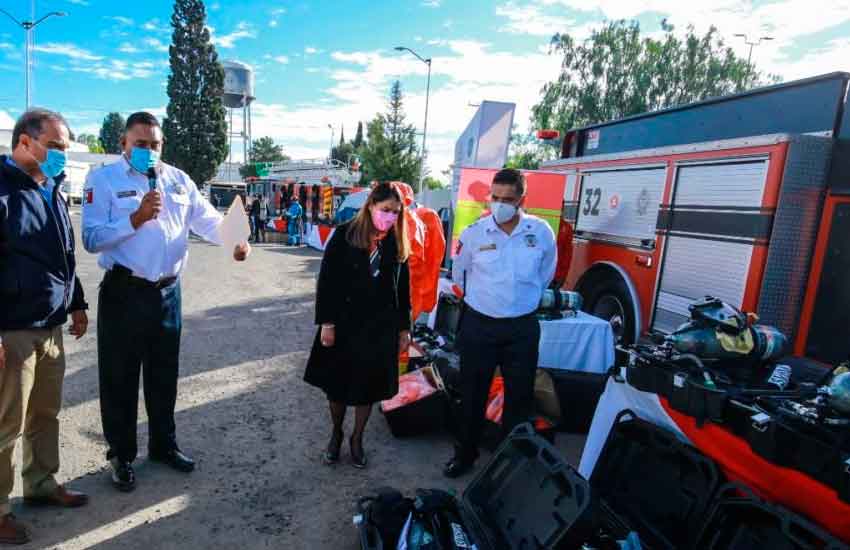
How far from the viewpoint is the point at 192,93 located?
4462cm

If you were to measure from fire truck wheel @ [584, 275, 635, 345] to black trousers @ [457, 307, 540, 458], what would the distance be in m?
2.36

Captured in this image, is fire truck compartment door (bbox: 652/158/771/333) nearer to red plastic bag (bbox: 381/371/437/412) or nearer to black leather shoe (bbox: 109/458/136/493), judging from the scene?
red plastic bag (bbox: 381/371/437/412)

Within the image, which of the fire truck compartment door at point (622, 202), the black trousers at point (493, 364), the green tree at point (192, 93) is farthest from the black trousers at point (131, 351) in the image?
the green tree at point (192, 93)

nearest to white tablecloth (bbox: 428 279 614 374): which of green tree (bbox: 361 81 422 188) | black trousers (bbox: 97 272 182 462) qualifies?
black trousers (bbox: 97 272 182 462)

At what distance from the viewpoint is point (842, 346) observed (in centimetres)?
361

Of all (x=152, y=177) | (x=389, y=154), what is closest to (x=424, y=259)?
(x=152, y=177)

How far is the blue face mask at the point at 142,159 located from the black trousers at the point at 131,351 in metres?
0.62

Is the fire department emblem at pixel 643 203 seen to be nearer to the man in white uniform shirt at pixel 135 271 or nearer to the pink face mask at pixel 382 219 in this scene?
the pink face mask at pixel 382 219

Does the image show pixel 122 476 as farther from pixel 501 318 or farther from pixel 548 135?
pixel 548 135

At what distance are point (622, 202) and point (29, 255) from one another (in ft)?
17.2

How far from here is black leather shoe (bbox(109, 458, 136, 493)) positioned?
121 inches

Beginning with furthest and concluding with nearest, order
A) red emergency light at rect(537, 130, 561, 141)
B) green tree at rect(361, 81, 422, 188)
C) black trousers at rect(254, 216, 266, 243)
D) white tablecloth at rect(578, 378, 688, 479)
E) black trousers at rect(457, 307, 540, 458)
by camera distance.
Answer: green tree at rect(361, 81, 422, 188) → black trousers at rect(254, 216, 266, 243) → red emergency light at rect(537, 130, 561, 141) → black trousers at rect(457, 307, 540, 458) → white tablecloth at rect(578, 378, 688, 479)

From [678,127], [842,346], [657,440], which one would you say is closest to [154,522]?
[657,440]

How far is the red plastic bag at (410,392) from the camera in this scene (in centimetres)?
403
